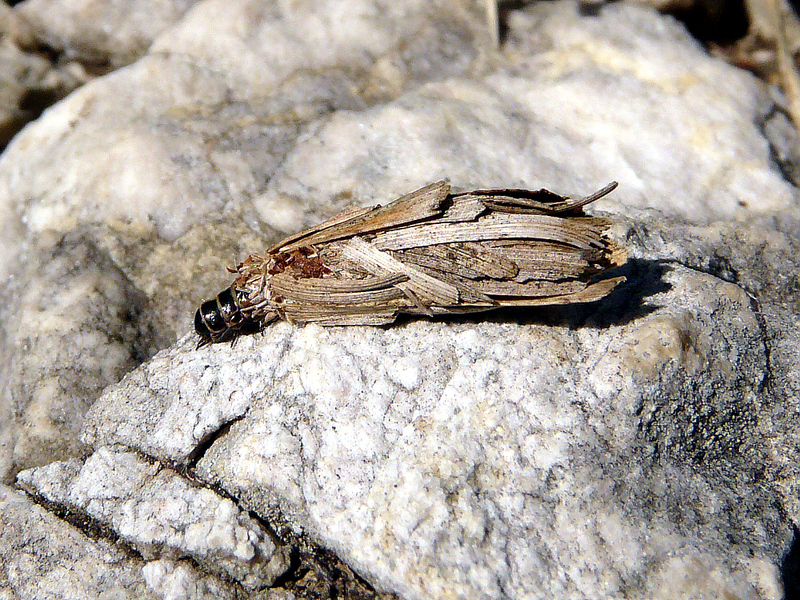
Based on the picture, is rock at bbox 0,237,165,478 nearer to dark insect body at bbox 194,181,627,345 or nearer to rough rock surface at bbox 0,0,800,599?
rough rock surface at bbox 0,0,800,599

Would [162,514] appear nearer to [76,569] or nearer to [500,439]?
[76,569]

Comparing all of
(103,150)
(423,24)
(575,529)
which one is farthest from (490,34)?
(575,529)

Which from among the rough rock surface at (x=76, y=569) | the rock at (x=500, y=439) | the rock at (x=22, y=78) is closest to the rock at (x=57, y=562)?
the rough rock surface at (x=76, y=569)

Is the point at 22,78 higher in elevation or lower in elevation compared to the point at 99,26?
lower

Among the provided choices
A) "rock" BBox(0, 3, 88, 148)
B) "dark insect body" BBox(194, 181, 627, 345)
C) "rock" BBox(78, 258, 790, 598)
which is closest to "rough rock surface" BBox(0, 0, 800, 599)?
"rock" BBox(78, 258, 790, 598)

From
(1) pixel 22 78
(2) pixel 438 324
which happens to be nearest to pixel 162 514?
(2) pixel 438 324

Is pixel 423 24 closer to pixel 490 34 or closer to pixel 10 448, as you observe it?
pixel 490 34
